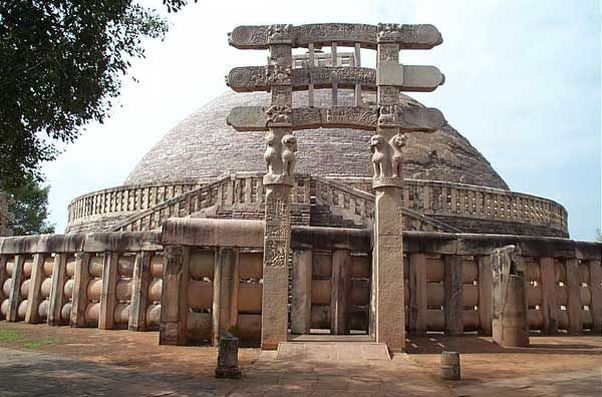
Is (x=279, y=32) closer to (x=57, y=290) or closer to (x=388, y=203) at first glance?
(x=388, y=203)

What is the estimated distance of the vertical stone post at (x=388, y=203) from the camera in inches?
306

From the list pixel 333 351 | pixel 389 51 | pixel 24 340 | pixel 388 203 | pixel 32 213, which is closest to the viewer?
pixel 333 351

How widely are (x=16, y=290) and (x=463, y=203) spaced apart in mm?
14479

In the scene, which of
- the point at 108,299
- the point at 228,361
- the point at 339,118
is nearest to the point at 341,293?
the point at 339,118

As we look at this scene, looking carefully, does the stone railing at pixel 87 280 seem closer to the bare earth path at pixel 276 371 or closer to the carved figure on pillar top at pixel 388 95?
the bare earth path at pixel 276 371

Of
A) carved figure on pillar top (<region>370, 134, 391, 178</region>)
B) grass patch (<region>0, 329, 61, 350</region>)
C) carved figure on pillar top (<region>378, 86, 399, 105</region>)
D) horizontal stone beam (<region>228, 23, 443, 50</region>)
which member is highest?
horizontal stone beam (<region>228, 23, 443, 50</region>)

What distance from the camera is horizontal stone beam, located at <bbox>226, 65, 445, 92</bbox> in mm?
8477

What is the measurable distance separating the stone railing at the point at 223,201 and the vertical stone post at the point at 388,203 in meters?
6.82

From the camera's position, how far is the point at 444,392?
204 inches

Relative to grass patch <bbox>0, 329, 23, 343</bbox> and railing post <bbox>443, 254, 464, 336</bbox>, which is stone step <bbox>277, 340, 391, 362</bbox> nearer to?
railing post <bbox>443, 254, 464, 336</bbox>

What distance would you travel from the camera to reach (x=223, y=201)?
15844mm

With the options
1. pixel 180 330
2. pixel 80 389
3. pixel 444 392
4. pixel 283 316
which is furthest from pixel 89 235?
pixel 444 392

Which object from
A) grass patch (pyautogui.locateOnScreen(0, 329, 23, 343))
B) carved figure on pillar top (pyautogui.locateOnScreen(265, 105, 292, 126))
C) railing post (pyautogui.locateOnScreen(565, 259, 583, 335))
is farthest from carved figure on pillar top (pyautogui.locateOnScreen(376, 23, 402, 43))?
grass patch (pyautogui.locateOnScreen(0, 329, 23, 343))

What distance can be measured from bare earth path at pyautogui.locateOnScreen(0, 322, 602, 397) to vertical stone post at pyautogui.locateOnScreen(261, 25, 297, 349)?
572mm
